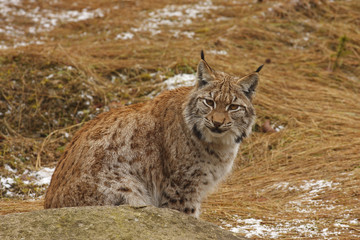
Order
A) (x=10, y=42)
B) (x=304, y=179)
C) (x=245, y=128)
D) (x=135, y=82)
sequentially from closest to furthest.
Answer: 1. (x=245, y=128)
2. (x=304, y=179)
3. (x=135, y=82)
4. (x=10, y=42)

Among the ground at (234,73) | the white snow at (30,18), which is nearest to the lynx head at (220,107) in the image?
the ground at (234,73)

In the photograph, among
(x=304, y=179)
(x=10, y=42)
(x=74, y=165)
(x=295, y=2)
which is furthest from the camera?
(x=295, y=2)

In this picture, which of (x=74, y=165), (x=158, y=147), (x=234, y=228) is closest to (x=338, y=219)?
(x=234, y=228)

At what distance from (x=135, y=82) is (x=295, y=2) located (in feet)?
17.8

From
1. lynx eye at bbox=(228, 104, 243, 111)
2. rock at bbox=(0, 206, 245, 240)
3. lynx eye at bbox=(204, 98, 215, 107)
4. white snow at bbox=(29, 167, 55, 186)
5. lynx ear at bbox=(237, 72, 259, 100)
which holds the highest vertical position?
lynx ear at bbox=(237, 72, 259, 100)

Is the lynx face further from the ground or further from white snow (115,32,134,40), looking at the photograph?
white snow (115,32,134,40)

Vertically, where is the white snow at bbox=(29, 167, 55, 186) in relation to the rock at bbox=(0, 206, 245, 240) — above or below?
below

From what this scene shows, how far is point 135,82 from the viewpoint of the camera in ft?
28.7

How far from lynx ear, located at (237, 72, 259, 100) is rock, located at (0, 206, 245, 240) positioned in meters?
1.61

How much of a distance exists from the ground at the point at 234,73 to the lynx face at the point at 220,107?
3.28 ft

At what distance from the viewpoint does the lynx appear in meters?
4.25

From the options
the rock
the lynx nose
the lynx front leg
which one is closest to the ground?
the lynx front leg

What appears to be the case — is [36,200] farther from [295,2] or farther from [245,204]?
[295,2]

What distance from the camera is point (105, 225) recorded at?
10.1ft
